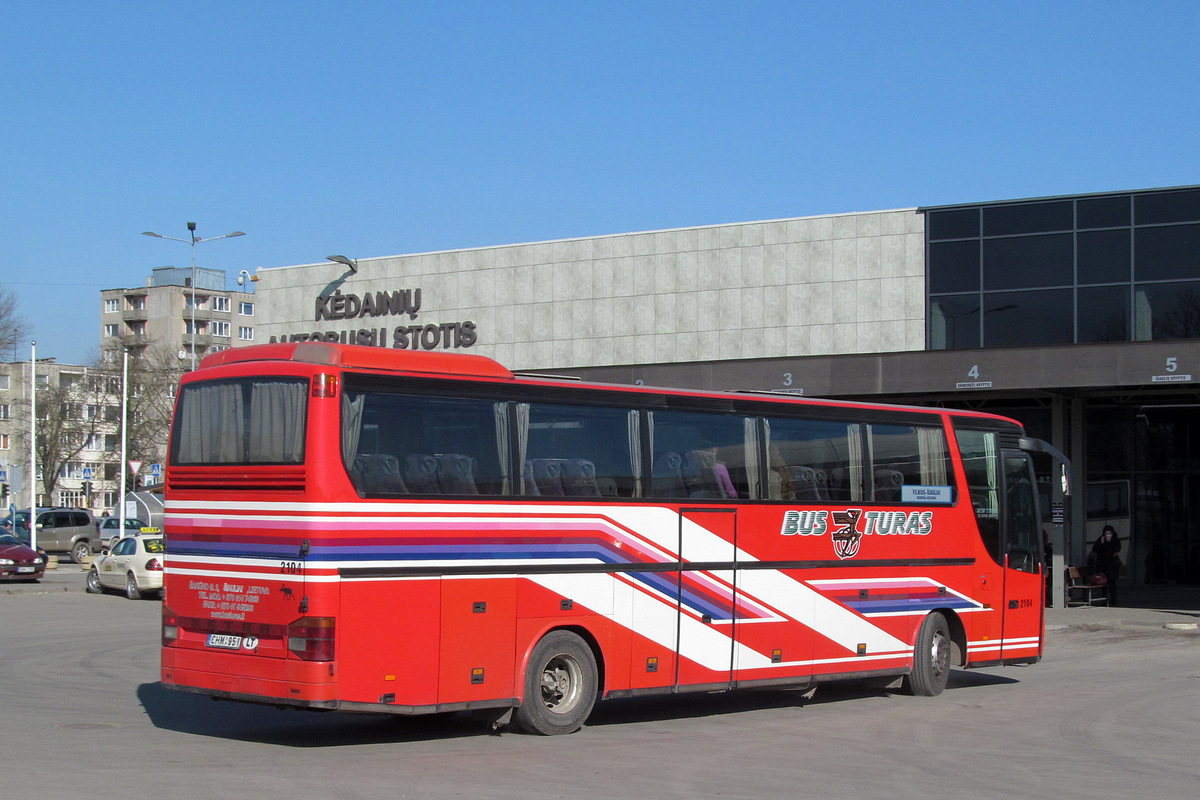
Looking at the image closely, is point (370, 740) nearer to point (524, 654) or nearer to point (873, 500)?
point (524, 654)


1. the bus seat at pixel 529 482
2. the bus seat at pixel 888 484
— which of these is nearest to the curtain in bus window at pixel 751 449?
the bus seat at pixel 888 484

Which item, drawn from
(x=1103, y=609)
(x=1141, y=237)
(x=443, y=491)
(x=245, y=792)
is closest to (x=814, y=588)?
(x=443, y=491)

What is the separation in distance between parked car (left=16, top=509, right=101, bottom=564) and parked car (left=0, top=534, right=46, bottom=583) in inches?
605

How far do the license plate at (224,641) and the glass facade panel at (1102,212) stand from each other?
78.3 ft

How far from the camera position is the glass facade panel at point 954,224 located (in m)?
30.2

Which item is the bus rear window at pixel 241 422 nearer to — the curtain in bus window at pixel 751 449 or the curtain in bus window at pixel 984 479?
the curtain in bus window at pixel 751 449

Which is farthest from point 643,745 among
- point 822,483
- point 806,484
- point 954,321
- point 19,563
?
point 19,563

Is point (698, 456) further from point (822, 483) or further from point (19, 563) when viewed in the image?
point (19, 563)

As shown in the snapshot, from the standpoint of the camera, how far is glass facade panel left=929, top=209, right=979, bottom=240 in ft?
99.2

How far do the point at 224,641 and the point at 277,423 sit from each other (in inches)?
74.6

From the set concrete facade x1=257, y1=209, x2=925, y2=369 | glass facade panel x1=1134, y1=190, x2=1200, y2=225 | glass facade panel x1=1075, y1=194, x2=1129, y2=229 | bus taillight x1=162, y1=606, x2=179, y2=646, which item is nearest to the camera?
bus taillight x1=162, y1=606, x2=179, y2=646

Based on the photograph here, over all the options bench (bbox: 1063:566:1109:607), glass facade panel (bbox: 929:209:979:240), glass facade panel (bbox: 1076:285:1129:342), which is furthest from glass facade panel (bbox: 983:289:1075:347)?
bench (bbox: 1063:566:1109:607)

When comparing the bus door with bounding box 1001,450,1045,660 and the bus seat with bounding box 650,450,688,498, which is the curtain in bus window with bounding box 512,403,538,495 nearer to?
the bus seat with bounding box 650,450,688,498

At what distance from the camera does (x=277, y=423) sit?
1048 cm
